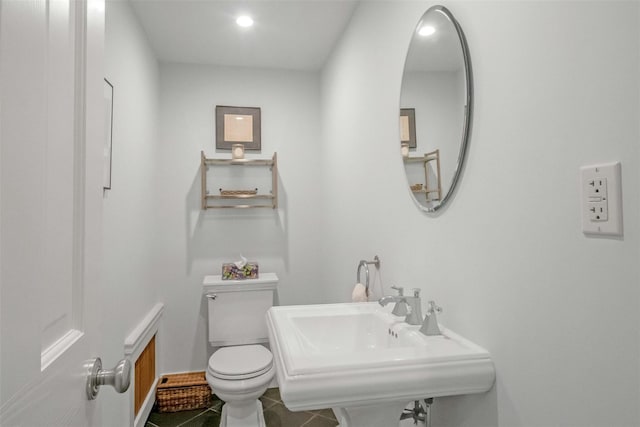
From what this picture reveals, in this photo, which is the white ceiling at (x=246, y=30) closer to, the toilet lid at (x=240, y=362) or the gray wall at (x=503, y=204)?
the gray wall at (x=503, y=204)

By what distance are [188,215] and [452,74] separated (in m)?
2.29

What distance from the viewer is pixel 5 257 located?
0.43m

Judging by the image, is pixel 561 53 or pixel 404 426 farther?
pixel 404 426

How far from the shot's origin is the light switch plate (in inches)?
26.2

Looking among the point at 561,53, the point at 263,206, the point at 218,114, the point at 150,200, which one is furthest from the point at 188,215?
the point at 561,53

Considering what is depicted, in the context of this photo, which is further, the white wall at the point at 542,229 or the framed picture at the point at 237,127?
the framed picture at the point at 237,127

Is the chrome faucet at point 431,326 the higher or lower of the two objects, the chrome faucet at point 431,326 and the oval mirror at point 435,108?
the lower

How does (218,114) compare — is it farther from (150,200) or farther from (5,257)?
(5,257)

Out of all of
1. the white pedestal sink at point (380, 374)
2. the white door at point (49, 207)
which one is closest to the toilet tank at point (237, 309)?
the white pedestal sink at point (380, 374)

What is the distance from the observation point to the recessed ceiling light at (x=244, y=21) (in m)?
2.28

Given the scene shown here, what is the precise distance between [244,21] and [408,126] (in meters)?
1.48

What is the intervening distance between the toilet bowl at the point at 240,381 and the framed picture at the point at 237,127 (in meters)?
1.59

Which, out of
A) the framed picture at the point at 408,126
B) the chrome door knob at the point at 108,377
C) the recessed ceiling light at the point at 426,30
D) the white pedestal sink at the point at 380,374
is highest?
the recessed ceiling light at the point at 426,30

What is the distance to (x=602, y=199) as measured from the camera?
0.69 meters
